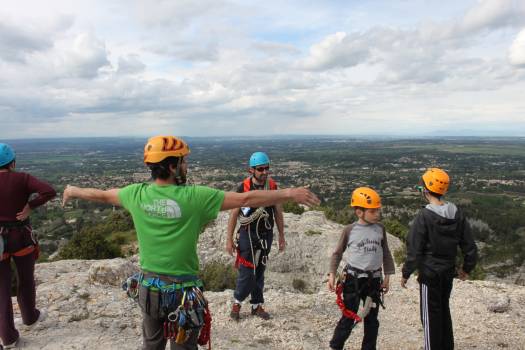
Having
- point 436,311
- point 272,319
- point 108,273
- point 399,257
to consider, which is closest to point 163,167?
point 436,311

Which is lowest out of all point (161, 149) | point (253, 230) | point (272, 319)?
point (272, 319)

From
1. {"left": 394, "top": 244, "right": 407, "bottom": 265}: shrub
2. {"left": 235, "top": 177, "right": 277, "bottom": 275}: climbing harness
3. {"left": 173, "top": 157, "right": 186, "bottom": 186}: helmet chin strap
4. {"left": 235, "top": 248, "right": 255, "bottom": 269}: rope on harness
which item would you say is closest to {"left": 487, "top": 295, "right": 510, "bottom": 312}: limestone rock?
{"left": 394, "top": 244, "right": 407, "bottom": 265}: shrub

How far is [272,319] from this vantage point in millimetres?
5953

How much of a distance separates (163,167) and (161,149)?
15 cm

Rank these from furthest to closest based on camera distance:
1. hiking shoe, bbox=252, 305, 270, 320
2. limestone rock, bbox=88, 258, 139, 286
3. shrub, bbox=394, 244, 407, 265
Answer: shrub, bbox=394, 244, 407, 265
limestone rock, bbox=88, 258, 139, 286
hiking shoe, bbox=252, 305, 270, 320

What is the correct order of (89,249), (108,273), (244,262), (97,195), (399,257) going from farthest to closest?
(89,249)
(399,257)
(108,273)
(244,262)
(97,195)

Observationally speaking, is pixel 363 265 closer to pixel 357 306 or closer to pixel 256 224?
pixel 357 306

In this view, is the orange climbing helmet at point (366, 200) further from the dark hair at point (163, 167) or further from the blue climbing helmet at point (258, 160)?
the dark hair at point (163, 167)

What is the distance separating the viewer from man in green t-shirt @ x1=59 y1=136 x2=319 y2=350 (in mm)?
2838

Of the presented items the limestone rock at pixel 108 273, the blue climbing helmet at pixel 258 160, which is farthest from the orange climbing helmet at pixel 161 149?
the limestone rock at pixel 108 273

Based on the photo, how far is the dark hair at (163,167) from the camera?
287 cm

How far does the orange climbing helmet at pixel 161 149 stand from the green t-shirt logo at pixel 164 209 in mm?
331

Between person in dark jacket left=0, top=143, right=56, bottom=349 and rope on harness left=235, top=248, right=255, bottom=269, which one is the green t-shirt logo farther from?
rope on harness left=235, top=248, right=255, bottom=269

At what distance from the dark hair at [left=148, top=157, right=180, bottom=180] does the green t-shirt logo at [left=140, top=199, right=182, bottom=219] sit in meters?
0.20
